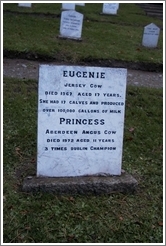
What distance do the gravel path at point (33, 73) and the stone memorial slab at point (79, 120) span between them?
2.84 m

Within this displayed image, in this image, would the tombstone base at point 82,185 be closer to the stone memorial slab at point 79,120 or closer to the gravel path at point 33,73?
the stone memorial slab at point 79,120

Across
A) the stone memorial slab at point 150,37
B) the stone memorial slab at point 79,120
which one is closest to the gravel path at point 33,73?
the stone memorial slab at point 150,37

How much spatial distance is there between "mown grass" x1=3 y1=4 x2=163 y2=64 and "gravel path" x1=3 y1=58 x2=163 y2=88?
12.8 inches

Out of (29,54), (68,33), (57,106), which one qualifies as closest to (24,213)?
(57,106)

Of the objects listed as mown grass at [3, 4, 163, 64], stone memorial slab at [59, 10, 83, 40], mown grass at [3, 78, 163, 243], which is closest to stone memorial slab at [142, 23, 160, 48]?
mown grass at [3, 4, 163, 64]

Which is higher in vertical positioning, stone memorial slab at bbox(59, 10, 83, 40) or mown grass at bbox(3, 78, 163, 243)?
stone memorial slab at bbox(59, 10, 83, 40)

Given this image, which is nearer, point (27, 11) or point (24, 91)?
point (24, 91)

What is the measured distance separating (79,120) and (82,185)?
22.2 inches

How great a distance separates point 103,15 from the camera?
12.3m

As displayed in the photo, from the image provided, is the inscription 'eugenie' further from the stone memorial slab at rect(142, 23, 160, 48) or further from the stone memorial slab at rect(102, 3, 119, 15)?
the stone memorial slab at rect(102, 3, 119, 15)

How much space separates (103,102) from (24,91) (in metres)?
2.39

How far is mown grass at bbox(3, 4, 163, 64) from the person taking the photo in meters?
6.75

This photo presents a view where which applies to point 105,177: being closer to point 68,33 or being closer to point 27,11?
point 68,33

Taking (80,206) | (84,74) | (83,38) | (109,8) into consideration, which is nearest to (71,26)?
(83,38)
